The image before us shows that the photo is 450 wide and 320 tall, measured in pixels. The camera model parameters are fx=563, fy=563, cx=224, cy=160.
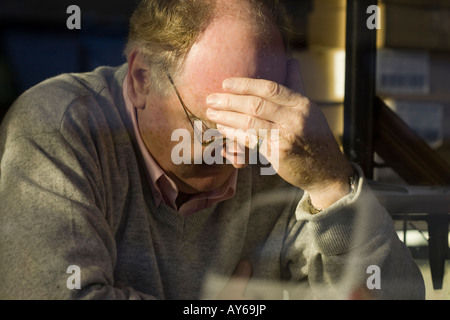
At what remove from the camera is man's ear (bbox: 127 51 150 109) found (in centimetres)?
132

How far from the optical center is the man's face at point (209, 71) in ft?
3.87

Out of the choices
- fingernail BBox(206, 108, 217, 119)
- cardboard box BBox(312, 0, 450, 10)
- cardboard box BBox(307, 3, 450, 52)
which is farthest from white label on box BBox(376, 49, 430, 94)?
fingernail BBox(206, 108, 217, 119)

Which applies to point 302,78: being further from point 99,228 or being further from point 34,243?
point 34,243

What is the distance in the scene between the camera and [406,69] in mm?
1705

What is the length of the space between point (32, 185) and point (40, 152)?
8 cm

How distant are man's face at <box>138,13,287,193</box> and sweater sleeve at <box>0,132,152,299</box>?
0.67 ft

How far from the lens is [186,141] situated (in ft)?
4.37

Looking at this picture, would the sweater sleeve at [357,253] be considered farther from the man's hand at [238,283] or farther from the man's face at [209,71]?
the man's face at [209,71]

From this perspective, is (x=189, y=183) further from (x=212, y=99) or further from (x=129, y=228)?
(x=212, y=99)

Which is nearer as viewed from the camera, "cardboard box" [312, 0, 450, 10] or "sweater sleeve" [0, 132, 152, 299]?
"sweater sleeve" [0, 132, 152, 299]

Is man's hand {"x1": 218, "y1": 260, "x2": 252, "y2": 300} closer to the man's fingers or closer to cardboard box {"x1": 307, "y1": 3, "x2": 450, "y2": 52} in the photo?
the man's fingers

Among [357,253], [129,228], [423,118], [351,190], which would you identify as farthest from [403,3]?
[129,228]

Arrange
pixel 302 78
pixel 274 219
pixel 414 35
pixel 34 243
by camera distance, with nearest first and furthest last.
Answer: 1. pixel 34 243
2. pixel 302 78
3. pixel 274 219
4. pixel 414 35

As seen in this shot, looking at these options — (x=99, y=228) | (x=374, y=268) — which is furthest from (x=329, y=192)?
A: (x=99, y=228)
